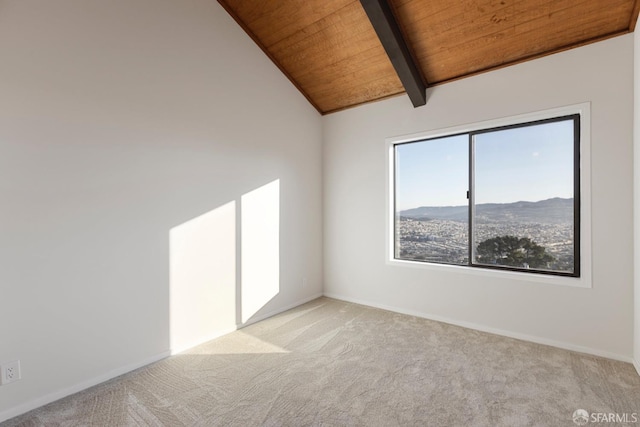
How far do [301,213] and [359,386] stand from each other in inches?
94.1

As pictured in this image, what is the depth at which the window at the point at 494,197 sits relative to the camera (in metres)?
2.86

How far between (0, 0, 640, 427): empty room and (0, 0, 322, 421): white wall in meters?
0.02

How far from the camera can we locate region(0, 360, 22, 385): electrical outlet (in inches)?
75.0

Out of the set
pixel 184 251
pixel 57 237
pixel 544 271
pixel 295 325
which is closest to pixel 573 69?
pixel 544 271

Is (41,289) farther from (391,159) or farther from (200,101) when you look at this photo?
(391,159)

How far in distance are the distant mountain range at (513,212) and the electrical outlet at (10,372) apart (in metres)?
3.80

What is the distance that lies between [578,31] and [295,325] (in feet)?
12.5

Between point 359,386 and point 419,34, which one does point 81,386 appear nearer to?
point 359,386

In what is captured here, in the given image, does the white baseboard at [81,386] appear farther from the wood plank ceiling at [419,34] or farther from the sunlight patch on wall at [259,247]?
the wood plank ceiling at [419,34]

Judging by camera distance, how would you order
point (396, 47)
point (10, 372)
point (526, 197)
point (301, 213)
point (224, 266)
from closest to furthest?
point (10, 372), point (396, 47), point (526, 197), point (224, 266), point (301, 213)

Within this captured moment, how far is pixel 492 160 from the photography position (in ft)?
10.7

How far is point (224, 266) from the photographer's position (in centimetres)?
319

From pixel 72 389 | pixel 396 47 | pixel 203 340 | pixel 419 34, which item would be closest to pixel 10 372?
pixel 72 389

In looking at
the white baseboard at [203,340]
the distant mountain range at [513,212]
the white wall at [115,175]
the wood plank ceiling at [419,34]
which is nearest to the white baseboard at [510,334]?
the distant mountain range at [513,212]
